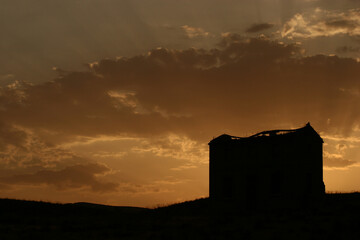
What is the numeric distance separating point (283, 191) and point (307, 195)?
1863 mm

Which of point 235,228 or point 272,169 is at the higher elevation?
point 272,169

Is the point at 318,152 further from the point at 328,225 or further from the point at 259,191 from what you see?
the point at 328,225

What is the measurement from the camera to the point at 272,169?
35.2 metres

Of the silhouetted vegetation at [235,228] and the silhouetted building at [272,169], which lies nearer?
the silhouetted vegetation at [235,228]

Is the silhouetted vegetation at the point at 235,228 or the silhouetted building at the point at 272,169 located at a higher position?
the silhouetted building at the point at 272,169

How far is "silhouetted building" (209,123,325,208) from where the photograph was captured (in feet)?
113

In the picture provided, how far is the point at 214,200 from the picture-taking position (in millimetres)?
37844

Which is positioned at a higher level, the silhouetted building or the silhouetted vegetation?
the silhouetted building

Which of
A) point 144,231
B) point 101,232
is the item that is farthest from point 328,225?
point 101,232

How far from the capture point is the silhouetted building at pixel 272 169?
3447 centimetres

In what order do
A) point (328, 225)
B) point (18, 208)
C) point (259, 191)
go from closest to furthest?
point (328, 225), point (259, 191), point (18, 208)

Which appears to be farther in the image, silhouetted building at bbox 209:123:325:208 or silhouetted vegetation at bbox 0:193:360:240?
silhouetted building at bbox 209:123:325:208

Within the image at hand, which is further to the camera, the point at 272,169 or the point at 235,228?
the point at 272,169

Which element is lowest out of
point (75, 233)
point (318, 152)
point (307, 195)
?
point (75, 233)
